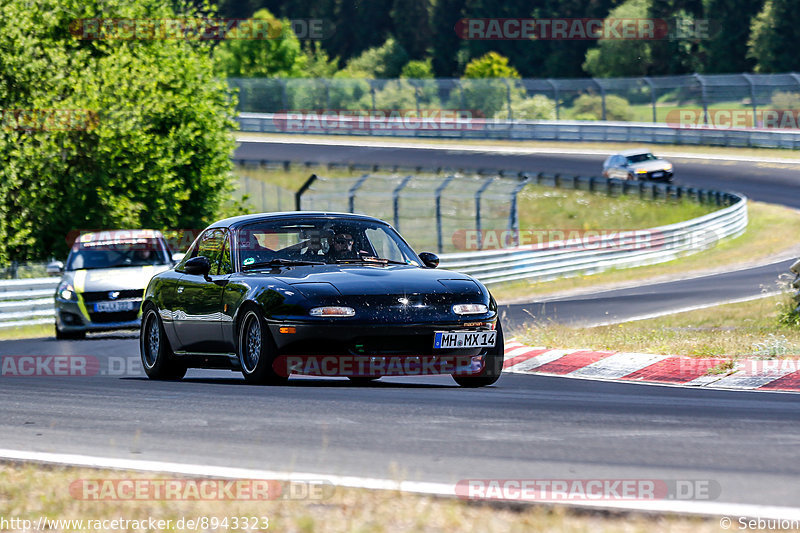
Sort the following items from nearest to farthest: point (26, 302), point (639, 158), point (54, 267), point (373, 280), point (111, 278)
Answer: point (373, 280) → point (111, 278) → point (54, 267) → point (26, 302) → point (639, 158)

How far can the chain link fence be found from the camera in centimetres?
5300

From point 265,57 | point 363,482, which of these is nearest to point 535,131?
point 265,57

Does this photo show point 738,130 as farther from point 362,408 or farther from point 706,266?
point 362,408

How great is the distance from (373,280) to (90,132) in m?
21.2

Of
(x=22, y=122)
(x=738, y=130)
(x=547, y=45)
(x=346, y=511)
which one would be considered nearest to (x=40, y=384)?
(x=346, y=511)

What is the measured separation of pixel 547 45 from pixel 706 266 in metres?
71.3

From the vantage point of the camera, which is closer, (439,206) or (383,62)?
(439,206)

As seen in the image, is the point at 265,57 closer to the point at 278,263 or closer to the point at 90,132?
the point at 90,132

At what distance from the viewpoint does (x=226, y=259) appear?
405 inches

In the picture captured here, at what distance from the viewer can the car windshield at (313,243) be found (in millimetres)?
10055

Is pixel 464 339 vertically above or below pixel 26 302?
above

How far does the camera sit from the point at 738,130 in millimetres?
52906

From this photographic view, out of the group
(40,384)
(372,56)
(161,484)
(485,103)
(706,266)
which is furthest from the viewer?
(372,56)

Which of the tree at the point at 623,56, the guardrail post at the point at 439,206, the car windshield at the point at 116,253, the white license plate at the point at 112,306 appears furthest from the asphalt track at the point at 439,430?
the tree at the point at 623,56
